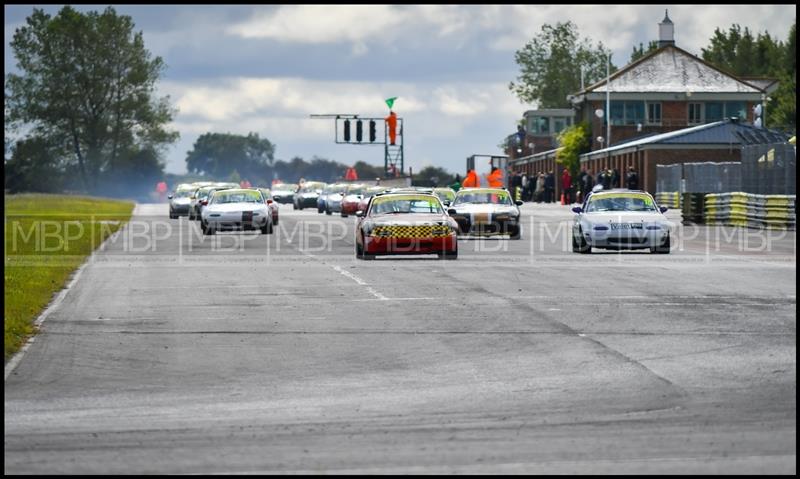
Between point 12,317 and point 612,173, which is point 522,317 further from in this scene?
point 612,173

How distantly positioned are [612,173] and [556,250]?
3105 cm

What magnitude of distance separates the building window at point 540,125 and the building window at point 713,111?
29.4m

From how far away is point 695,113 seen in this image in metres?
94.7

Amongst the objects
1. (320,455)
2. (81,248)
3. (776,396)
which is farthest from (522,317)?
(81,248)

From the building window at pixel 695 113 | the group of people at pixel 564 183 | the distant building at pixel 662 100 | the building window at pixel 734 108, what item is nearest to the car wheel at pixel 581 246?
the group of people at pixel 564 183

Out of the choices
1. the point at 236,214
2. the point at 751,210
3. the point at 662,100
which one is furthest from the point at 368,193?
the point at 662,100

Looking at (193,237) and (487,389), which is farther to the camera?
(193,237)

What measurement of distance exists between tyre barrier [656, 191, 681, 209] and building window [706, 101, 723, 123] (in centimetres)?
3204

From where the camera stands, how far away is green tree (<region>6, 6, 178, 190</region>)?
116m

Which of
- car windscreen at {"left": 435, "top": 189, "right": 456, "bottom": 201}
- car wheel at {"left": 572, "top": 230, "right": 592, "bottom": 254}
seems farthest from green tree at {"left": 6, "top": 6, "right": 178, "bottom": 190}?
car wheel at {"left": 572, "top": 230, "right": 592, "bottom": 254}

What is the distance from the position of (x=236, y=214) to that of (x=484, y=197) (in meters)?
6.66

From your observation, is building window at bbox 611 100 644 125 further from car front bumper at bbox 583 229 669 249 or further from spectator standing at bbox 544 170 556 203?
car front bumper at bbox 583 229 669 249

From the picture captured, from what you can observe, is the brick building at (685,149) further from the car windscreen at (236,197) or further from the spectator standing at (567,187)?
the car windscreen at (236,197)

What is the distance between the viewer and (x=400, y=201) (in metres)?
28.6
